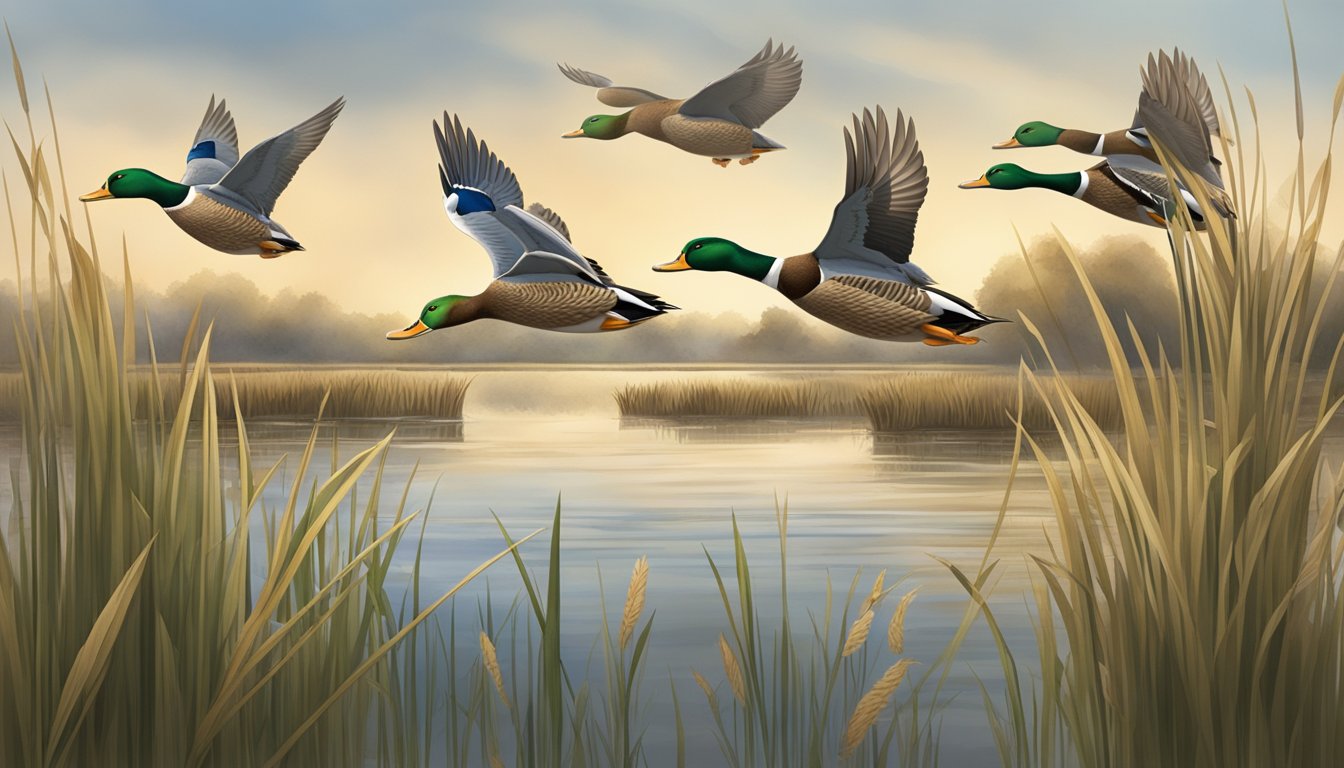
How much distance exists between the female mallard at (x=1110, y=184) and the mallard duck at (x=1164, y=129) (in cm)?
8

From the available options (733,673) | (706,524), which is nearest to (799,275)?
(733,673)

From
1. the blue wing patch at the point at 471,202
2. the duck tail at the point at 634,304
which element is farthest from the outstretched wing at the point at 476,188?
the duck tail at the point at 634,304

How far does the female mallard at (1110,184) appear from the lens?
143 inches

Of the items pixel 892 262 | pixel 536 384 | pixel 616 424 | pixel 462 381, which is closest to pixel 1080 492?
pixel 892 262

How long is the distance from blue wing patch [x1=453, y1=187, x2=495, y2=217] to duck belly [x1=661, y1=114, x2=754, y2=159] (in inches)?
24.7

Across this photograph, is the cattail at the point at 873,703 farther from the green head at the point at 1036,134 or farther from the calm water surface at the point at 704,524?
the green head at the point at 1036,134

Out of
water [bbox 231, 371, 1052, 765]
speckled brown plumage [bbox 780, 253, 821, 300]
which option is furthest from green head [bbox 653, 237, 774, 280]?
water [bbox 231, 371, 1052, 765]

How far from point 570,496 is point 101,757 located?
2587 millimetres

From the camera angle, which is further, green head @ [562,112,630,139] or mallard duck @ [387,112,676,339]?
green head @ [562,112,630,139]

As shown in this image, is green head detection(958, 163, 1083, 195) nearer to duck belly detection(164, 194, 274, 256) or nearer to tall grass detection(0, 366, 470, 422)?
duck belly detection(164, 194, 274, 256)

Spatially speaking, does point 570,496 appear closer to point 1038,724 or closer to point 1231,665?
point 1038,724

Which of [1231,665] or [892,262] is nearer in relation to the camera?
[1231,665]

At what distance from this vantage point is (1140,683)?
2.30m

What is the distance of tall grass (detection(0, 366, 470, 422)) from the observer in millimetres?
8359
